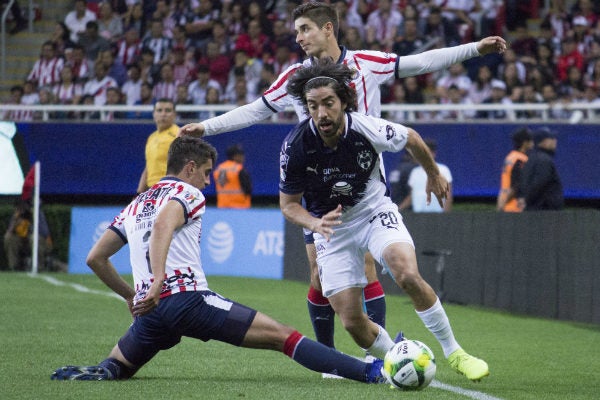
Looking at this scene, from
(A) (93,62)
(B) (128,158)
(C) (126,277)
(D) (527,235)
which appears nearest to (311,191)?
(D) (527,235)

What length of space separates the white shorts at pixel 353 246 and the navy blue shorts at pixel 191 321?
540 millimetres

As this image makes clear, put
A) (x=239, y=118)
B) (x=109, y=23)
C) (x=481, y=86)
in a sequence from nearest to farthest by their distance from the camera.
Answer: (x=239, y=118) < (x=481, y=86) < (x=109, y=23)

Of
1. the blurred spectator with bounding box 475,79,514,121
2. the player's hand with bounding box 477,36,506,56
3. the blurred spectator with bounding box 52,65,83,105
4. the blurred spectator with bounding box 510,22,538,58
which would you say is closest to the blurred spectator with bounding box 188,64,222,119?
the blurred spectator with bounding box 52,65,83,105

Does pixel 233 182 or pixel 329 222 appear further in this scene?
pixel 233 182

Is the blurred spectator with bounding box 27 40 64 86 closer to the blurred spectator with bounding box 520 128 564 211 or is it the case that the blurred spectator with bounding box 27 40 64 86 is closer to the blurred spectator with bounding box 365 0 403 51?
the blurred spectator with bounding box 365 0 403 51

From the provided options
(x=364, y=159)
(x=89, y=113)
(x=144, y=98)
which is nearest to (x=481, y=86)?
(x=144, y=98)

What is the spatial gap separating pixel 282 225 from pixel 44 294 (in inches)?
219

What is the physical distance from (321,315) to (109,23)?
1676 cm

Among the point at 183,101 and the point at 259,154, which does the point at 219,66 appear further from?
the point at 259,154

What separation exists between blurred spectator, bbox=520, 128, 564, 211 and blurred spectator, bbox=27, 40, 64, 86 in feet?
37.8

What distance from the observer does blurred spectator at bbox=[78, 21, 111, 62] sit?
22719 mm

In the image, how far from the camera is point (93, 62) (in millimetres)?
22562

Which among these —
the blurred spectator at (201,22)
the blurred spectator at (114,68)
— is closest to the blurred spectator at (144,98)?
the blurred spectator at (114,68)

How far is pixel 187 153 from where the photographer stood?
23.5 feet
